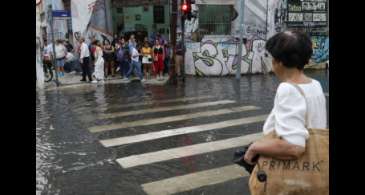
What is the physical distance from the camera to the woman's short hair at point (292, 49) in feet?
8.04

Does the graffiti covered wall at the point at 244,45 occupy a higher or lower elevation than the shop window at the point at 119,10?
lower

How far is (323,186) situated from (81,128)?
7650 mm

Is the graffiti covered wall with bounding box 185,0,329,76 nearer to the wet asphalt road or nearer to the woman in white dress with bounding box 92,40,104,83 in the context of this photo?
the woman in white dress with bounding box 92,40,104,83

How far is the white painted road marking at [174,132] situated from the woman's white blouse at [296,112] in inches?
231

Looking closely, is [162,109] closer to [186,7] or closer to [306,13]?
[186,7]

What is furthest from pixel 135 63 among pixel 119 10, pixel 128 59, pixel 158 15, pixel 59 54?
pixel 158 15

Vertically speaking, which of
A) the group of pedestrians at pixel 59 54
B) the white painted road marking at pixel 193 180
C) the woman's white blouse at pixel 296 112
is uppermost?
the group of pedestrians at pixel 59 54

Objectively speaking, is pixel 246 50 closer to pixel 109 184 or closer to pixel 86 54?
pixel 86 54

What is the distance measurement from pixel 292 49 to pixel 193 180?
3830mm

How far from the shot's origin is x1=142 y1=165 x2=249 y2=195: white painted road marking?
5.67 metres

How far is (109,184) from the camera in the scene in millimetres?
5922

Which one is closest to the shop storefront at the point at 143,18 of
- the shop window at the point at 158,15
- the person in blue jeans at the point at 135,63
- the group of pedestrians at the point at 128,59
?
the shop window at the point at 158,15

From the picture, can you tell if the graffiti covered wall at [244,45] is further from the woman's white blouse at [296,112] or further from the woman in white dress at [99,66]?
the woman's white blouse at [296,112]

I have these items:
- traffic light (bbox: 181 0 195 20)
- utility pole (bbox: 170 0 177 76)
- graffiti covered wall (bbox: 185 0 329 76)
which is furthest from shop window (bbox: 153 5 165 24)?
traffic light (bbox: 181 0 195 20)
